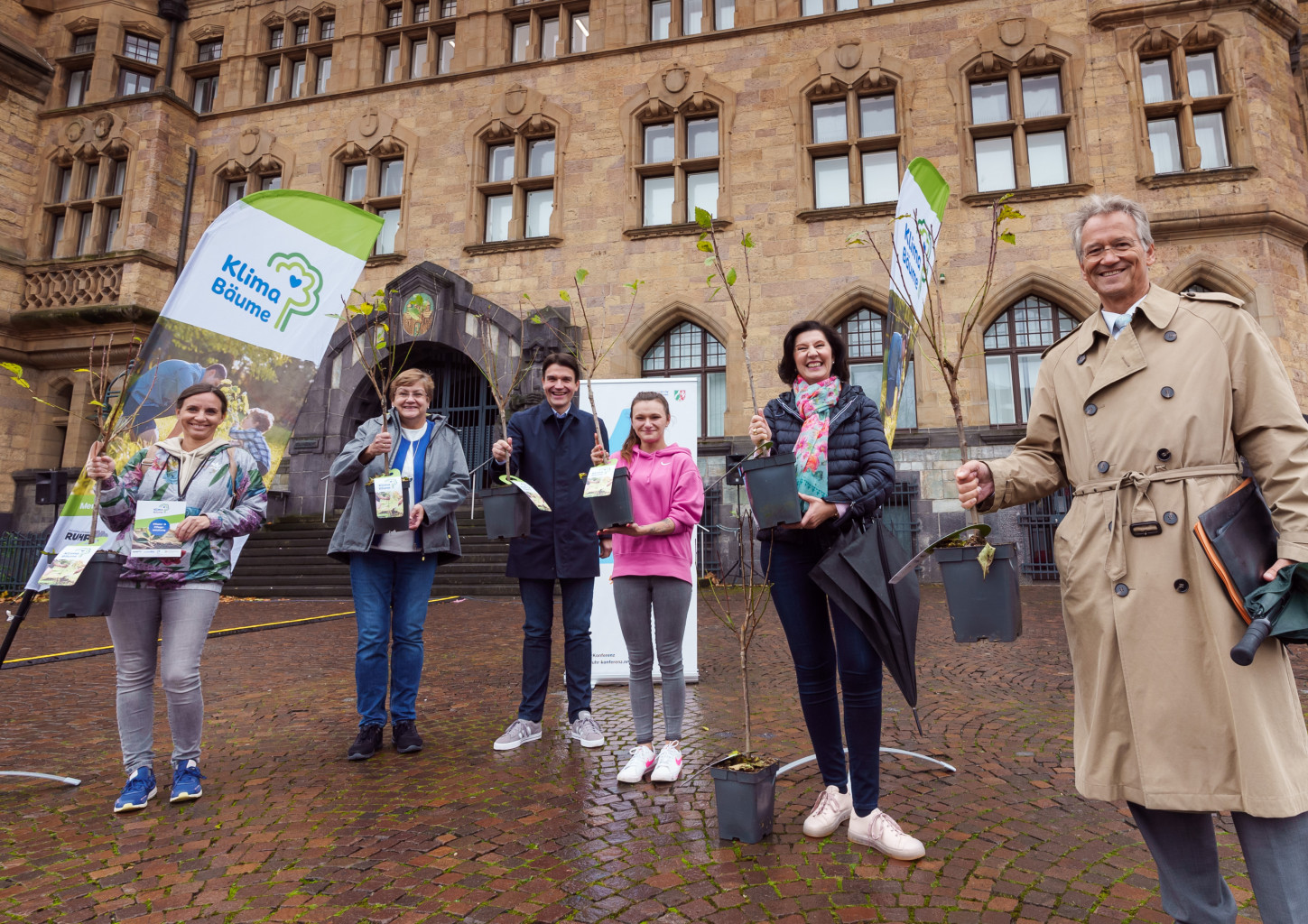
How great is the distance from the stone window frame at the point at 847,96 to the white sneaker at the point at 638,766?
529 inches

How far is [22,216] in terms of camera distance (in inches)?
744

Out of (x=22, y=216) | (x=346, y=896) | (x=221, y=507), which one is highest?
(x=22, y=216)

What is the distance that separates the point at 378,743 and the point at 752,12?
55.9 ft

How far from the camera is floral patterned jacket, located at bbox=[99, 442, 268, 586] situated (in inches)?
129

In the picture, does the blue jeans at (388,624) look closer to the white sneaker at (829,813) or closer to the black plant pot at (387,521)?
the black plant pot at (387,521)

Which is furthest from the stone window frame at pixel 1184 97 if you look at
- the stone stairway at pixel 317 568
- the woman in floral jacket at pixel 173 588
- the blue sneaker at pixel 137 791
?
the blue sneaker at pixel 137 791

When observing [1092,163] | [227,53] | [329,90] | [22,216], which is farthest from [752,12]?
[22,216]

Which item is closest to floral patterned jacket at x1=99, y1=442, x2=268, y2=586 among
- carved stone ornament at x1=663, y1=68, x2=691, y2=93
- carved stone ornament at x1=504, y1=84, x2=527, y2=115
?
carved stone ornament at x1=663, y1=68, x2=691, y2=93

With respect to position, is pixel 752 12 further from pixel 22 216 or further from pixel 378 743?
pixel 22 216

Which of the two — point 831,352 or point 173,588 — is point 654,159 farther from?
point 173,588

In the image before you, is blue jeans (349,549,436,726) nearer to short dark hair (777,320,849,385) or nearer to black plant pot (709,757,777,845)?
black plant pot (709,757,777,845)

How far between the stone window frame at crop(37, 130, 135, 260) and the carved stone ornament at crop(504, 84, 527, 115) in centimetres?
961

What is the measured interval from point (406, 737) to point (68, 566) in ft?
5.81

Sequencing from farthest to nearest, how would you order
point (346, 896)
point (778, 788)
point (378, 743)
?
point (378, 743) → point (778, 788) → point (346, 896)
